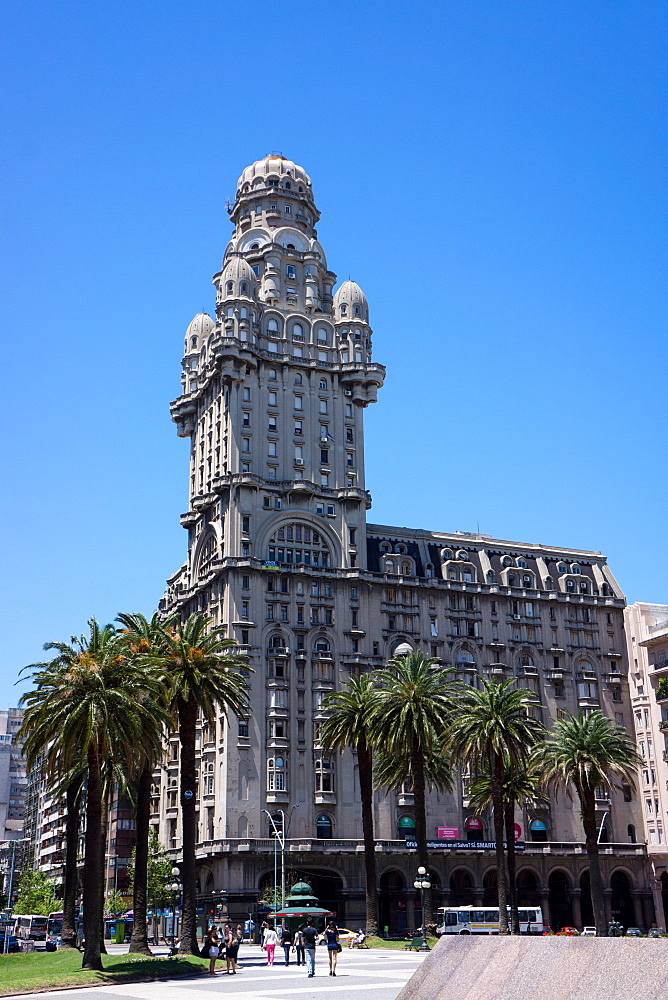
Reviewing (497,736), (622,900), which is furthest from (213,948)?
(622,900)

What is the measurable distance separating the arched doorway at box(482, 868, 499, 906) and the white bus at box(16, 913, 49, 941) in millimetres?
44139

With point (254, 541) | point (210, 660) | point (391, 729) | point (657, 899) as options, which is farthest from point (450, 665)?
point (210, 660)

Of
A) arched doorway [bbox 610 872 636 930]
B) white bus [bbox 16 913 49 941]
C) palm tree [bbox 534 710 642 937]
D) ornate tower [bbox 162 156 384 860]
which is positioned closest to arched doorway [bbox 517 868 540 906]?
arched doorway [bbox 610 872 636 930]

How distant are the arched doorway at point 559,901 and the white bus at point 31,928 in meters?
52.6

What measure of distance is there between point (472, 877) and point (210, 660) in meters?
58.7

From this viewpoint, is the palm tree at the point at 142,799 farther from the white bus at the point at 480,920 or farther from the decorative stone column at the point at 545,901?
the decorative stone column at the point at 545,901

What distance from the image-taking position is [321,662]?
362 feet

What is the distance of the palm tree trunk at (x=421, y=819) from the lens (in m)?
70.2

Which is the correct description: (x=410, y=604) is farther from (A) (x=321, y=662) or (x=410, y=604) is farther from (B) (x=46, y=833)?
(B) (x=46, y=833)

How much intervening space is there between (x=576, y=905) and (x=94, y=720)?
3147 inches

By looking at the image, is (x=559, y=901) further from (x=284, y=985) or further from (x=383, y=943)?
(x=284, y=985)

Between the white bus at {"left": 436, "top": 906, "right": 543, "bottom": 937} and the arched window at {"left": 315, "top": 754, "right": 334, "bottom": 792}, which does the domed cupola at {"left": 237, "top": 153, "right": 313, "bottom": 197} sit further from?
the white bus at {"left": 436, "top": 906, "right": 543, "bottom": 937}

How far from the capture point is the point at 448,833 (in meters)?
110

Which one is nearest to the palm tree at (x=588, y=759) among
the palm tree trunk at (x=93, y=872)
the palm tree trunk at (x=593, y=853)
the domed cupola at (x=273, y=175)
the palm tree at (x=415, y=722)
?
the palm tree trunk at (x=593, y=853)
